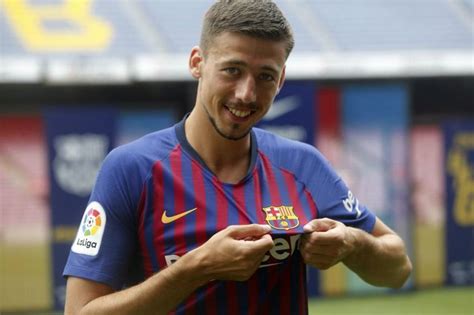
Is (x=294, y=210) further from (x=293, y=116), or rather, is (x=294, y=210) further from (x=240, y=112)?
(x=293, y=116)

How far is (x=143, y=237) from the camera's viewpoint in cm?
200

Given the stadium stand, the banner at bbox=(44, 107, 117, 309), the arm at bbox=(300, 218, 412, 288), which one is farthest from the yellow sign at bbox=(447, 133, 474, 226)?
the arm at bbox=(300, 218, 412, 288)

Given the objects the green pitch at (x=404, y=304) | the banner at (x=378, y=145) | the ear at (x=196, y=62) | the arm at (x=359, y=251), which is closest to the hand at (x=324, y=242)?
the arm at (x=359, y=251)

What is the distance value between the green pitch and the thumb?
6.39 meters

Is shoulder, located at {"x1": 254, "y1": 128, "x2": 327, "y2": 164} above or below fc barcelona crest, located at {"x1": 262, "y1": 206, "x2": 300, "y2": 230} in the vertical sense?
above

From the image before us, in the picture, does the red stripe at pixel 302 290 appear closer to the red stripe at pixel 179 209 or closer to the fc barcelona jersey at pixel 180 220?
the fc barcelona jersey at pixel 180 220

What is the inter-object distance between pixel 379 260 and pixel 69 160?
6151 mm

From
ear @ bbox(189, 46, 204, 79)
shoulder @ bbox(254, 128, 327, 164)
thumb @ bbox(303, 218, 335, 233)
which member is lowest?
thumb @ bbox(303, 218, 335, 233)

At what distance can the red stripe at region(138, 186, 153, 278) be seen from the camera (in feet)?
6.53

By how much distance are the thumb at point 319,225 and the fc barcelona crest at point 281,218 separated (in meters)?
0.06

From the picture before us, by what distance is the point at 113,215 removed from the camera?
6.41ft

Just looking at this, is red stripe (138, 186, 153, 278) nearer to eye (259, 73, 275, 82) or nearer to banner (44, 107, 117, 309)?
eye (259, 73, 275, 82)

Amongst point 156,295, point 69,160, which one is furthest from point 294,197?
point 69,160

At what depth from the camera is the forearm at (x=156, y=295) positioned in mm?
1852
